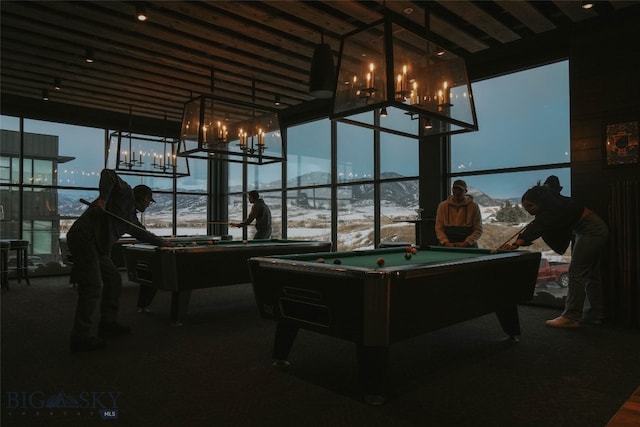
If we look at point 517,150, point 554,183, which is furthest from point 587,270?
point 517,150

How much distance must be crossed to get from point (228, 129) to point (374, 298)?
3514 mm

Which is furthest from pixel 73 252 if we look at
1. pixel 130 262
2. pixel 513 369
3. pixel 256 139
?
pixel 513 369

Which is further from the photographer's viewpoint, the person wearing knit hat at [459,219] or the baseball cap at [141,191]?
the person wearing knit hat at [459,219]

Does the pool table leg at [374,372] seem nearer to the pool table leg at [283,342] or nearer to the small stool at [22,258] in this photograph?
the pool table leg at [283,342]

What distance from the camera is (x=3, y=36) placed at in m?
4.97

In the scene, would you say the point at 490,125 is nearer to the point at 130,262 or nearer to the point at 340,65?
the point at 340,65

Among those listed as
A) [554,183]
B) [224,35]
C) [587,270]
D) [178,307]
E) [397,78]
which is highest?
[224,35]

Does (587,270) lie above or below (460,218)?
below

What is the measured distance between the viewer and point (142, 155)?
695 cm

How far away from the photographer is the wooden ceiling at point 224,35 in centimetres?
436

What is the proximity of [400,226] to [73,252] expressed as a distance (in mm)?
4907

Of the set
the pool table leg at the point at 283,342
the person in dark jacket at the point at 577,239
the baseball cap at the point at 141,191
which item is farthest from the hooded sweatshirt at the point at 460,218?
the baseball cap at the point at 141,191

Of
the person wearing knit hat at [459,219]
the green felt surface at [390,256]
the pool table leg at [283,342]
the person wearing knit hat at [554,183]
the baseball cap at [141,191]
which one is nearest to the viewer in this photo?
the pool table leg at [283,342]

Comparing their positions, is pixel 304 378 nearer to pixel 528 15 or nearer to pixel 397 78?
pixel 397 78
